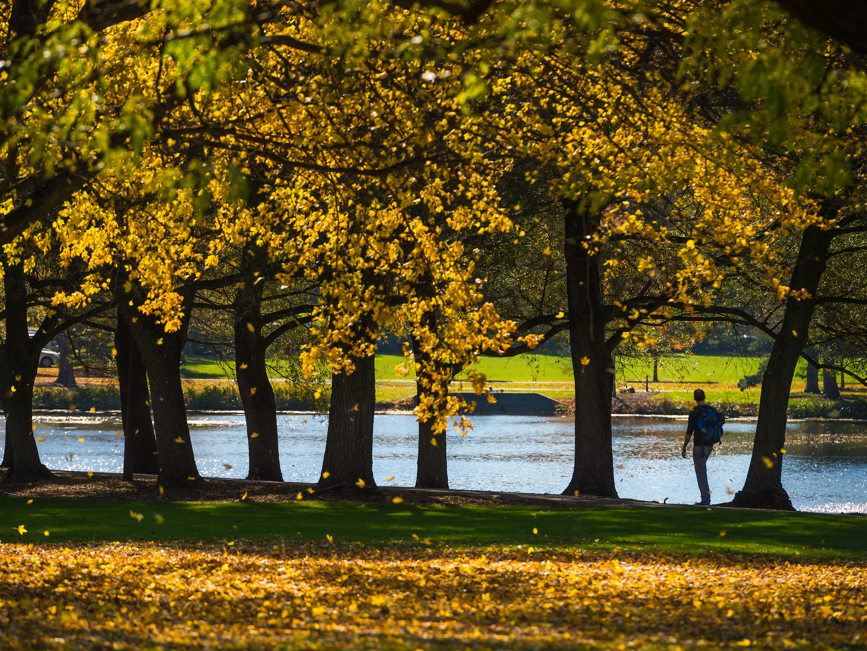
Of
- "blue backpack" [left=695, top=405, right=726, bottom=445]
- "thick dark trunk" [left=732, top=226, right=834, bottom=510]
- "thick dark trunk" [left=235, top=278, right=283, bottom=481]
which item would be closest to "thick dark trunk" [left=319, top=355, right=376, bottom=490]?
"thick dark trunk" [left=235, top=278, right=283, bottom=481]

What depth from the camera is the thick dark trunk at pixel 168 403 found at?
15609 millimetres

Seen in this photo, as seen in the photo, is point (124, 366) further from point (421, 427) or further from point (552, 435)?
point (552, 435)

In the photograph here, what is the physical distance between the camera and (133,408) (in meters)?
18.2

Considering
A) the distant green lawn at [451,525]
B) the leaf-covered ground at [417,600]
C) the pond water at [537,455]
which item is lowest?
the pond water at [537,455]

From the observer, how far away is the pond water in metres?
23.1

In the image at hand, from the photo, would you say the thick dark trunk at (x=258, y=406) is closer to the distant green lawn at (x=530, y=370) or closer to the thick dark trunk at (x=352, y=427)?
the thick dark trunk at (x=352, y=427)

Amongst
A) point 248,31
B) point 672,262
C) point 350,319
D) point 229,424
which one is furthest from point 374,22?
point 229,424

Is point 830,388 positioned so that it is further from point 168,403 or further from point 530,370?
point 168,403

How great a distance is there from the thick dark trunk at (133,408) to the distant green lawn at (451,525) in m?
3.92

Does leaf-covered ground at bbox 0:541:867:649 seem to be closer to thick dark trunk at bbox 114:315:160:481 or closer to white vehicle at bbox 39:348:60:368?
thick dark trunk at bbox 114:315:160:481

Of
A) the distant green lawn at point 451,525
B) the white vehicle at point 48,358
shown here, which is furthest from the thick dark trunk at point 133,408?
the white vehicle at point 48,358

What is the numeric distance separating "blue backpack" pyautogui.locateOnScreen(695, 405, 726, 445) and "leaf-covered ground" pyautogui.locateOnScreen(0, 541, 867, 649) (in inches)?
202

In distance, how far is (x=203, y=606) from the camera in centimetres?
611

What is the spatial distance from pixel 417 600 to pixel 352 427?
8.07 m
